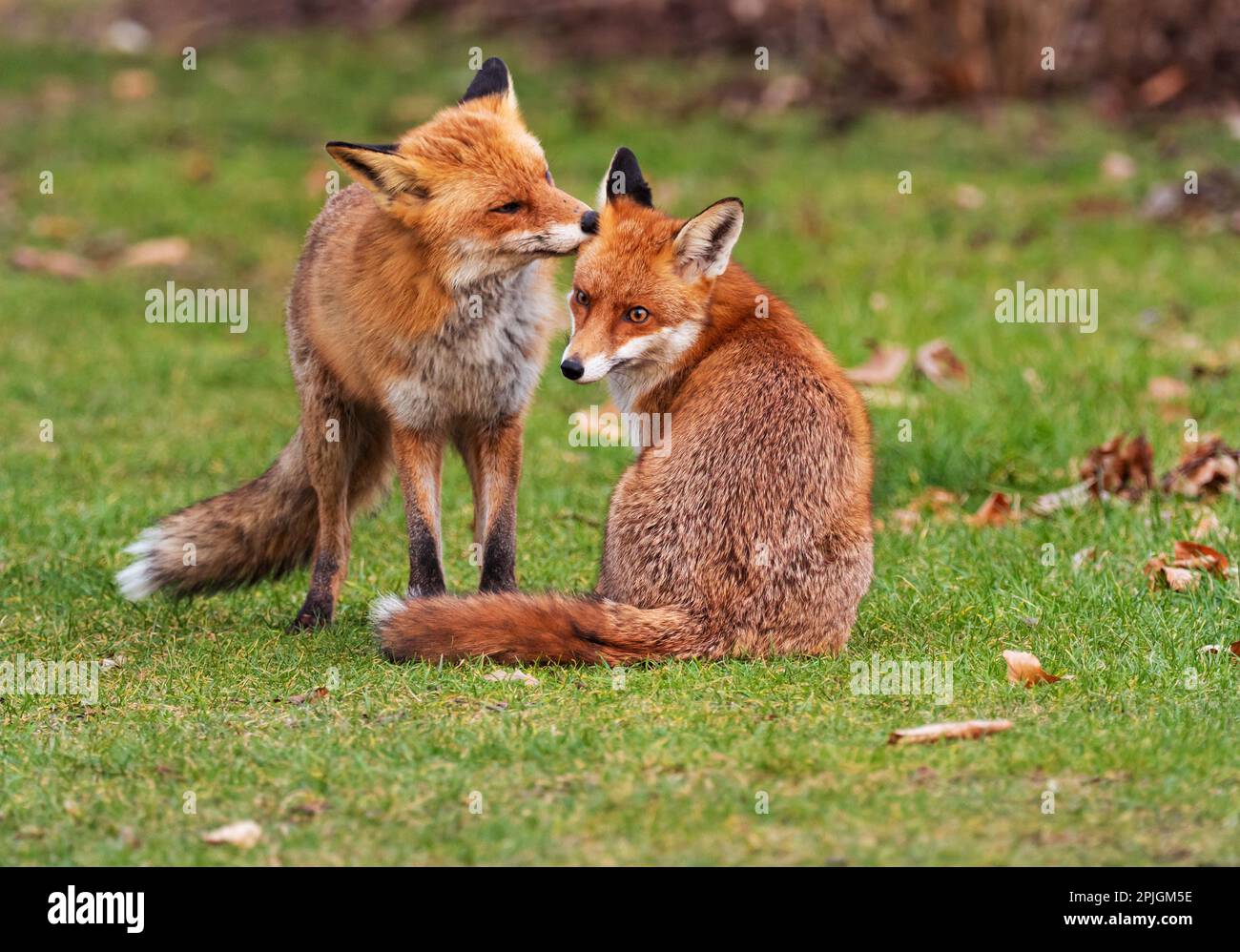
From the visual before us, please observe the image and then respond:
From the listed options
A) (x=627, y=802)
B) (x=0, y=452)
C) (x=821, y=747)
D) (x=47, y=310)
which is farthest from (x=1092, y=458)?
(x=47, y=310)

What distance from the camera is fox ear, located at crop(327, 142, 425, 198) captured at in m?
6.31

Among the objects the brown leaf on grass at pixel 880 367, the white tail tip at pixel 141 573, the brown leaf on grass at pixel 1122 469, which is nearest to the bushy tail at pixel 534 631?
the white tail tip at pixel 141 573

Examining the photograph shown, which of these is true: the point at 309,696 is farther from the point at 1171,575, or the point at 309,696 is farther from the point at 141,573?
the point at 1171,575

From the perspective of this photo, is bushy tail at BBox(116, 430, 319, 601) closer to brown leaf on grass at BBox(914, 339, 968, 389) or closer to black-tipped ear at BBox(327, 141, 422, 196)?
black-tipped ear at BBox(327, 141, 422, 196)

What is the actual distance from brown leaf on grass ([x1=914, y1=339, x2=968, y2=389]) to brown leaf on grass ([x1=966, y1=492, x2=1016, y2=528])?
2042 mm

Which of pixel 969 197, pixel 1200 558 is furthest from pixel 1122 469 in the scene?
pixel 969 197

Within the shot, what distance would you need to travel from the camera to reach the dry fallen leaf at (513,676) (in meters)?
5.92

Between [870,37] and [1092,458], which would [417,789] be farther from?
[870,37]

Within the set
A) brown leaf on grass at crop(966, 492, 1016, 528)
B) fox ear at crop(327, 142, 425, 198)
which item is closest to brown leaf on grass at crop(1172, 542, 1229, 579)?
brown leaf on grass at crop(966, 492, 1016, 528)

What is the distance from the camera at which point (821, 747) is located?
5234 mm

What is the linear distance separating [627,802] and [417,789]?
64 cm

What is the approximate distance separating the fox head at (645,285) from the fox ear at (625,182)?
0.65ft

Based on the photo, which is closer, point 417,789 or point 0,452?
point 417,789

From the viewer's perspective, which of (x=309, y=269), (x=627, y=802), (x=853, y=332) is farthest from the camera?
(x=853, y=332)
